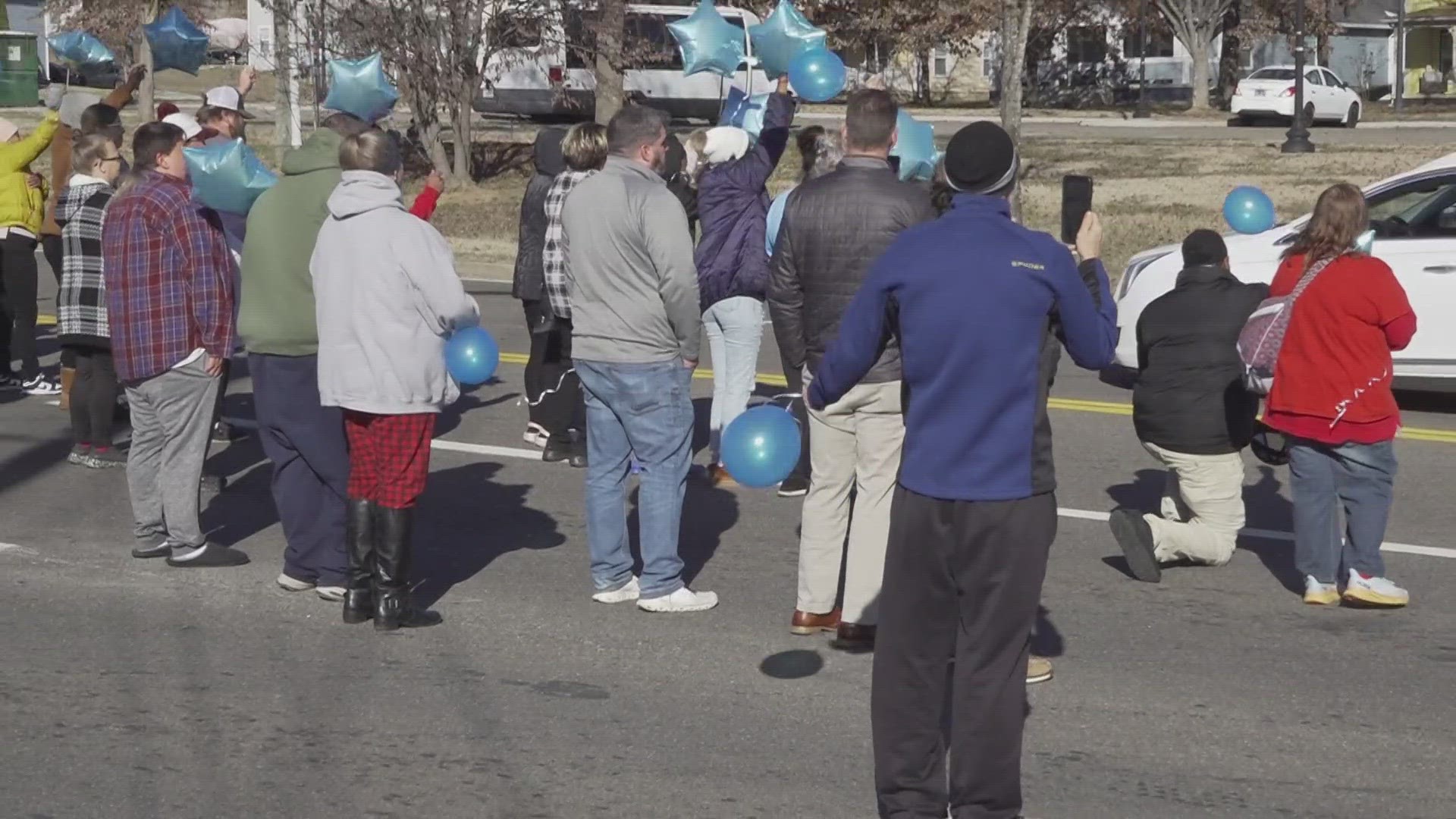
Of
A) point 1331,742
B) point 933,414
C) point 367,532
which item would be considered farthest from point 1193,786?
Result: point 367,532

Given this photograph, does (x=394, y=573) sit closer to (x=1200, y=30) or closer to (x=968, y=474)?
(x=968, y=474)

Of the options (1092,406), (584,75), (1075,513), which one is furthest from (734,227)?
(584,75)

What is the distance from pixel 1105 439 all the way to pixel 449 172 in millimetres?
18357

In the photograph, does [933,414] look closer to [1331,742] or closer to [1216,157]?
[1331,742]

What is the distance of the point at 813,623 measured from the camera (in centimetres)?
708

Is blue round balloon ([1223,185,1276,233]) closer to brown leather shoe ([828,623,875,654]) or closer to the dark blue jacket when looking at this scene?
brown leather shoe ([828,623,875,654])

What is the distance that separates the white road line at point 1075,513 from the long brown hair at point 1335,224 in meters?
1.42

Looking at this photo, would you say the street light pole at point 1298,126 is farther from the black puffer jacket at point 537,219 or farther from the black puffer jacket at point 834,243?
the black puffer jacket at point 834,243

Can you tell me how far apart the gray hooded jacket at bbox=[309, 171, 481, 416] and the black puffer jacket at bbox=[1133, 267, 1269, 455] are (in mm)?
2914

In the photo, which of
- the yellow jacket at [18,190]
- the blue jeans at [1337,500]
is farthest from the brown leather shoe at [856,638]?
the yellow jacket at [18,190]

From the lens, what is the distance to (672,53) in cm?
3469

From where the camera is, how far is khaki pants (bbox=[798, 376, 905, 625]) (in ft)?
21.6

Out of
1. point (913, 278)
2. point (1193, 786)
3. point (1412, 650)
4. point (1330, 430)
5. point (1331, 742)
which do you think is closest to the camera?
point (913, 278)

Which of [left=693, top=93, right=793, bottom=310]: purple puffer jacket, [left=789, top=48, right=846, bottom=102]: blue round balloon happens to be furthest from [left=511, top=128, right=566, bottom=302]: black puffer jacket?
[left=789, top=48, right=846, bottom=102]: blue round balloon
